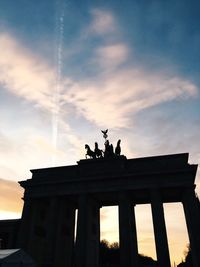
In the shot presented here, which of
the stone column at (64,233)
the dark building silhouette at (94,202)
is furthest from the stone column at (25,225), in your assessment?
the stone column at (64,233)

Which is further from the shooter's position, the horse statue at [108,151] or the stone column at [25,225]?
the horse statue at [108,151]

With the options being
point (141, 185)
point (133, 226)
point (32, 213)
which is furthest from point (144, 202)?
point (32, 213)

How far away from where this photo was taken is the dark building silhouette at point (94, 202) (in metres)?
34.5

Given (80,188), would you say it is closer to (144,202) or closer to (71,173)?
(71,173)

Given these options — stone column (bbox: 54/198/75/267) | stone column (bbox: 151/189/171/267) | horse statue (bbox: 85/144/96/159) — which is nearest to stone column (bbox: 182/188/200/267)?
stone column (bbox: 151/189/171/267)

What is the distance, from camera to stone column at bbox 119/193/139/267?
33250 millimetres

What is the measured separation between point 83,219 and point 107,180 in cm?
675

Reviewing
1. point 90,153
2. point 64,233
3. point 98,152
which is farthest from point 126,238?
point 90,153

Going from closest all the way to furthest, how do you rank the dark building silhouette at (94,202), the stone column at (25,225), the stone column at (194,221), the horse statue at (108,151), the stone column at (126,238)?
the stone column at (194,221) < the stone column at (126,238) < the dark building silhouette at (94,202) < the stone column at (25,225) < the horse statue at (108,151)

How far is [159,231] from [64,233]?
18.1 meters

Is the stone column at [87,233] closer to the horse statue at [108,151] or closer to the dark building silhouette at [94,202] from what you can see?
the dark building silhouette at [94,202]

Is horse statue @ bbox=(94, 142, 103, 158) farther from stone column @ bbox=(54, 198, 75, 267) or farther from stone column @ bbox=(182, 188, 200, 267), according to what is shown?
stone column @ bbox=(182, 188, 200, 267)

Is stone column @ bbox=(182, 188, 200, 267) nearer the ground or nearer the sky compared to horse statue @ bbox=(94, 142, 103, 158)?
nearer the ground

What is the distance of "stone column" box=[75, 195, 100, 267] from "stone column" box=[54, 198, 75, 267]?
15.4 ft
